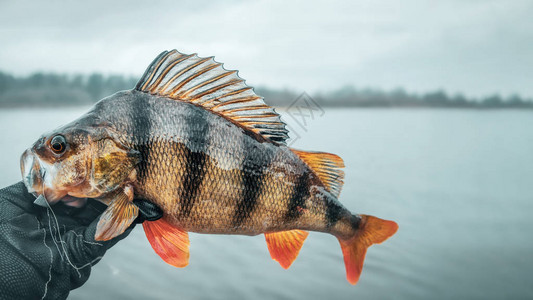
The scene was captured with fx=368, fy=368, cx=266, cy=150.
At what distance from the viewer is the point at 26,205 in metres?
1.82

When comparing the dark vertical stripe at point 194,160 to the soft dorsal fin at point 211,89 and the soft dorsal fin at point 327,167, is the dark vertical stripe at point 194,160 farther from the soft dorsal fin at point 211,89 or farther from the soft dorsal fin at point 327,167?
the soft dorsal fin at point 327,167

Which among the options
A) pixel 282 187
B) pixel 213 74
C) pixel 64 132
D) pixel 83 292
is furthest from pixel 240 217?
pixel 83 292

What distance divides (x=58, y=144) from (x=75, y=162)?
9cm

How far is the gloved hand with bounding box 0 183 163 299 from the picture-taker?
67.1 inches

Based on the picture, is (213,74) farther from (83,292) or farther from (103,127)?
(83,292)

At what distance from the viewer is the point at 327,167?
61.2 inches

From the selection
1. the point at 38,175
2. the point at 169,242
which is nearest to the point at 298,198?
the point at 169,242

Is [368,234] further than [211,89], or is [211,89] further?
[368,234]

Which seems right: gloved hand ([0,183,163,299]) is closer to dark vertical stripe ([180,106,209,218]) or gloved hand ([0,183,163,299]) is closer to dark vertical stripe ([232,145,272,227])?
dark vertical stripe ([180,106,209,218])

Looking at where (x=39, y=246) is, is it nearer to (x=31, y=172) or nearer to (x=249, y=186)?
(x=31, y=172)

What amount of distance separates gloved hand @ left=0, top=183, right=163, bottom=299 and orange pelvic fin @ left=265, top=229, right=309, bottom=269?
0.68 m

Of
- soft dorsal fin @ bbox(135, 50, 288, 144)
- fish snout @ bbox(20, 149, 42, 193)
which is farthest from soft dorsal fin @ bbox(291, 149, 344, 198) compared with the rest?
fish snout @ bbox(20, 149, 42, 193)

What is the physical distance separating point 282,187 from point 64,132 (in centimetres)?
81

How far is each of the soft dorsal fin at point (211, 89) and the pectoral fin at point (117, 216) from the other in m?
0.41
